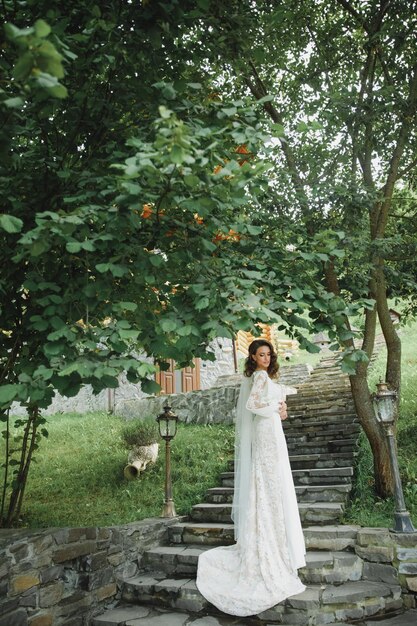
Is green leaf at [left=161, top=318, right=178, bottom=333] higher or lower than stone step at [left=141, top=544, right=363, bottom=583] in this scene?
higher

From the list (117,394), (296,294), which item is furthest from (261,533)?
(117,394)

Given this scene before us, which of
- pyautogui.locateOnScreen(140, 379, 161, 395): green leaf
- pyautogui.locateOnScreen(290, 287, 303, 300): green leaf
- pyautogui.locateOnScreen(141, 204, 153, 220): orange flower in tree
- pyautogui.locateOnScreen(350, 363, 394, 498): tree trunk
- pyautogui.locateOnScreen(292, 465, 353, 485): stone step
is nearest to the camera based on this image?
pyautogui.locateOnScreen(140, 379, 161, 395): green leaf

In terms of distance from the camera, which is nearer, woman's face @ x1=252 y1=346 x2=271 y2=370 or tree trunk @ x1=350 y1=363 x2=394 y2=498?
woman's face @ x1=252 y1=346 x2=271 y2=370

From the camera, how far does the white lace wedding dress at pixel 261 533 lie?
387cm

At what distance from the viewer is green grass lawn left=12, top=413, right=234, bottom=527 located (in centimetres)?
589

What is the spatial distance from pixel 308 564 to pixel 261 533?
569mm

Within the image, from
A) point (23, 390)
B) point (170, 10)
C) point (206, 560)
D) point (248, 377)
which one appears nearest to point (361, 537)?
point (206, 560)

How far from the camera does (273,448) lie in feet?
13.9

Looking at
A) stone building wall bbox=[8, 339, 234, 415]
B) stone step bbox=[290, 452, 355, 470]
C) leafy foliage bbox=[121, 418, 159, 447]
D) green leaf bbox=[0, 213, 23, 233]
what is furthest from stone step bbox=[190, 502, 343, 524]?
stone building wall bbox=[8, 339, 234, 415]

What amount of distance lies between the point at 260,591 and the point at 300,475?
7.79 ft

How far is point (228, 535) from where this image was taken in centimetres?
502

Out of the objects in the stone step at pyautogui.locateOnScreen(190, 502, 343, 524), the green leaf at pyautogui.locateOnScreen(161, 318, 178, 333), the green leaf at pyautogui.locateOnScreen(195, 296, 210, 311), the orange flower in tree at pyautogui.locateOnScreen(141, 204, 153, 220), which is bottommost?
the stone step at pyautogui.locateOnScreen(190, 502, 343, 524)

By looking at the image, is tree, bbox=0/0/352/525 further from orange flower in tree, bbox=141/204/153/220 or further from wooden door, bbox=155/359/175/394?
wooden door, bbox=155/359/175/394

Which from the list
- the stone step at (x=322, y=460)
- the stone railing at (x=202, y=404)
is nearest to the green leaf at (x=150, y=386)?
the stone step at (x=322, y=460)
